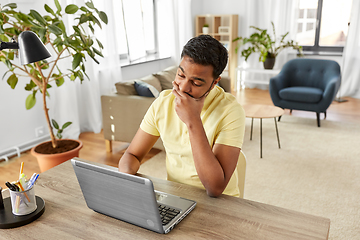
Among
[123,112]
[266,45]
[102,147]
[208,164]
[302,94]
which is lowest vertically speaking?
[102,147]

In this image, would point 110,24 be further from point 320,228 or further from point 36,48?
point 320,228

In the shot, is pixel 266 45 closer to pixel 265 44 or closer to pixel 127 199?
pixel 265 44

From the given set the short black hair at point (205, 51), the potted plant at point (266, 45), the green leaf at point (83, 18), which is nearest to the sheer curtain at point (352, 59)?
the potted plant at point (266, 45)

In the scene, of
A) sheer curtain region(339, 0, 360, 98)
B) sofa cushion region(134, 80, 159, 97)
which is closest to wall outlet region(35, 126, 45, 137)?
sofa cushion region(134, 80, 159, 97)

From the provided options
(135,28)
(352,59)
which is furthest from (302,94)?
(135,28)

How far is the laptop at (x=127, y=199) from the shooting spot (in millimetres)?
875

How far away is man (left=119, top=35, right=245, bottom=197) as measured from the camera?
1.13m

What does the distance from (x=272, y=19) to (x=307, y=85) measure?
1973 millimetres

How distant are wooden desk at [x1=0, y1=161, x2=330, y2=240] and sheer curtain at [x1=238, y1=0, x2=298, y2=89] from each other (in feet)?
17.5

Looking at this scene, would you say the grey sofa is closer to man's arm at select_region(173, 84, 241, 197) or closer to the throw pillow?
the throw pillow

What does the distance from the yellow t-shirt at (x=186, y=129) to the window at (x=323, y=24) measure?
5.23 metres

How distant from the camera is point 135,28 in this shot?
15.7 feet

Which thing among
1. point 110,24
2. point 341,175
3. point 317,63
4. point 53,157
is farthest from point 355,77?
point 53,157

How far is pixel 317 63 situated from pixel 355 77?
144cm
